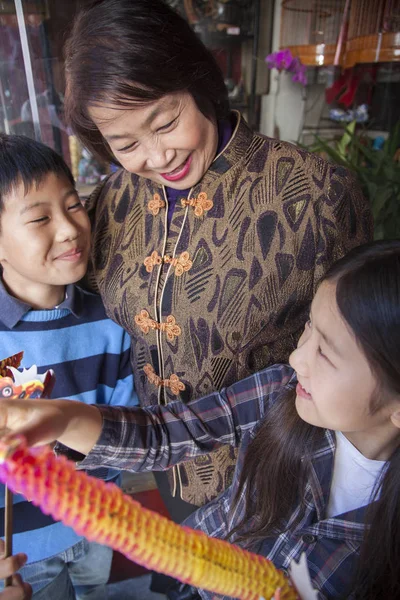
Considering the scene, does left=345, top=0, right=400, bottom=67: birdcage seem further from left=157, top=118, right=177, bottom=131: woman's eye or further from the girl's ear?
the girl's ear

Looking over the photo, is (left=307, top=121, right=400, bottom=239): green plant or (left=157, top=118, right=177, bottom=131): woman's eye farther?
(left=307, top=121, right=400, bottom=239): green plant

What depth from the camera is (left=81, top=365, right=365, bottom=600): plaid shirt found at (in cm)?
71

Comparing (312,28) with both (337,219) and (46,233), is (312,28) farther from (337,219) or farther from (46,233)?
(46,233)

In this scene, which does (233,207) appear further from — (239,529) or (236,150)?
(239,529)

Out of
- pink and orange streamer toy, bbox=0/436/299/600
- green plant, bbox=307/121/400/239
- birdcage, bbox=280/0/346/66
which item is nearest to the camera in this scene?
pink and orange streamer toy, bbox=0/436/299/600

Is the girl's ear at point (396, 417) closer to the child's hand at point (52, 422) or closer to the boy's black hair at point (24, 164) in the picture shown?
the child's hand at point (52, 422)

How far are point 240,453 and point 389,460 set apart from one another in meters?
0.27

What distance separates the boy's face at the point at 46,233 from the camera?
0.89 meters

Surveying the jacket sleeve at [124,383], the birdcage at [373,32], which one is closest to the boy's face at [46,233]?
the jacket sleeve at [124,383]

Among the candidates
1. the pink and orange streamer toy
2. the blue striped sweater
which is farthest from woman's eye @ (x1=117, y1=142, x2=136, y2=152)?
the pink and orange streamer toy

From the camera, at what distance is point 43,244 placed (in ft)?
2.93

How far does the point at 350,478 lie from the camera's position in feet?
2.52

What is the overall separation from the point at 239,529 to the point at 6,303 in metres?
0.63

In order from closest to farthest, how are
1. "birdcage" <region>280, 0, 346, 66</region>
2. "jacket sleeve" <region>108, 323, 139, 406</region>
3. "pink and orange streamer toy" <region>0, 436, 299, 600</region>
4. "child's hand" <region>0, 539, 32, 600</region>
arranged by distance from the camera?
"pink and orange streamer toy" <region>0, 436, 299, 600</region> < "child's hand" <region>0, 539, 32, 600</region> < "jacket sleeve" <region>108, 323, 139, 406</region> < "birdcage" <region>280, 0, 346, 66</region>
